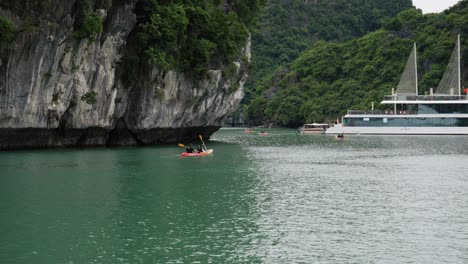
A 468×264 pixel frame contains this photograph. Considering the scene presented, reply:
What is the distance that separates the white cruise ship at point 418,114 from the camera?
80375 mm

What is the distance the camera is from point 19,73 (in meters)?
40.9

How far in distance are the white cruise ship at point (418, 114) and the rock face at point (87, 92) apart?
91.3ft

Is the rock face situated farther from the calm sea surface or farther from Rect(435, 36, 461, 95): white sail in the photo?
Rect(435, 36, 461, 95): white sail

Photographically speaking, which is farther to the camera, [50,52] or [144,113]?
[144,113]

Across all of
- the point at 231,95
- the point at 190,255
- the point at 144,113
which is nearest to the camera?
the point at 190,255

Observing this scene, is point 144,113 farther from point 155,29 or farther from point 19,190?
point 19,190

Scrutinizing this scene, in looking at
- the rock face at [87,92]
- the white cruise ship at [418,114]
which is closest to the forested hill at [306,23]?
the white cruise ship at [418,114]

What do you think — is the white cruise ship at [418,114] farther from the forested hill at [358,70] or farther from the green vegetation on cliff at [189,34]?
the green vegetation on cliff at [189,34]

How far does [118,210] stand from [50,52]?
22941 millimetres

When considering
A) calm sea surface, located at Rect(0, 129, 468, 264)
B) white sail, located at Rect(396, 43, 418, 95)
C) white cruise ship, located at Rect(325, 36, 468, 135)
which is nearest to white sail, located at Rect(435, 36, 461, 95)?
white cruise ship, located at Rect(325, 36, 468, 135)

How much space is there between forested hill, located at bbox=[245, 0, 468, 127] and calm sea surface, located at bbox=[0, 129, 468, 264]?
7326cm

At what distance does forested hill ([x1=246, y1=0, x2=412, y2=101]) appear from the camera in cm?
15550

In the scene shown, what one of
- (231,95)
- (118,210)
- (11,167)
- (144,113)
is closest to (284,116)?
(231,95)

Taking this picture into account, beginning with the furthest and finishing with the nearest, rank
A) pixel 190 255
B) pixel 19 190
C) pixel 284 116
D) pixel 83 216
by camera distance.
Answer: pixel 284 116 < pixel 19 190 < pixel 83 216 < pixel 190 255
